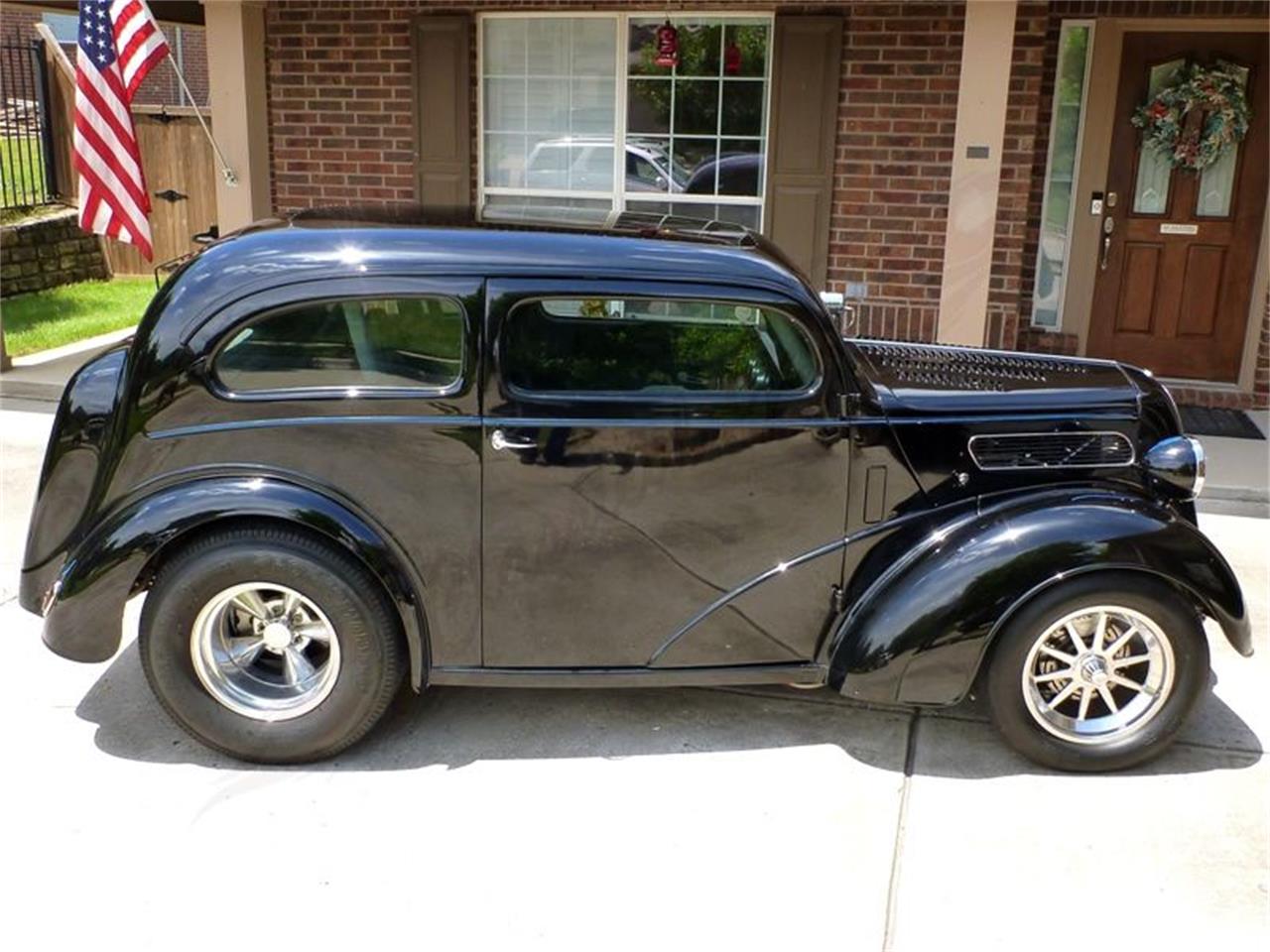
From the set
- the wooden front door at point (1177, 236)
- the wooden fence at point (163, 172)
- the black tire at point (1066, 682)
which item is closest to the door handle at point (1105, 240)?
the wooden front door at point (1177, 236)

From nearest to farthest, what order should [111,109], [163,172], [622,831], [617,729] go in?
[622,831], [617,729], [111,109], [163,172]

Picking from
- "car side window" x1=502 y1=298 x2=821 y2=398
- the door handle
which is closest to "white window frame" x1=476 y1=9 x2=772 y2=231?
the door handle

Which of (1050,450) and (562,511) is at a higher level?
(1050,450)

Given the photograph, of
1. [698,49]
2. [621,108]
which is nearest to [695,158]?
[621,108]

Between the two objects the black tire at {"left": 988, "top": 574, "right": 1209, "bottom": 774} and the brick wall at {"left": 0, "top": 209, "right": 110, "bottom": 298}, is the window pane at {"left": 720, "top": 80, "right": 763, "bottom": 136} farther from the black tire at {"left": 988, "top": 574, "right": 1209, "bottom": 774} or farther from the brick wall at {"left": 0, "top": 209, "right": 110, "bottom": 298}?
the brick wall at {"left": 0, "top": 209, "right": 110, "bottom": 298}

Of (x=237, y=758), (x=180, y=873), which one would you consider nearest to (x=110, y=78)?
(x=237, y=758)

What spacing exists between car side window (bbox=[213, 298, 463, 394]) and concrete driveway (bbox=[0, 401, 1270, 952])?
3.93ft

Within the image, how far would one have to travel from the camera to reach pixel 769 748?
12.5ft

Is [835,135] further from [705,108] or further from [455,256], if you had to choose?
[455,256]

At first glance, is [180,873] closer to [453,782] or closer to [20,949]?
[20,949]

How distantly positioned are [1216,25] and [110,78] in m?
6.97

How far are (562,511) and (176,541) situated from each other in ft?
3.88

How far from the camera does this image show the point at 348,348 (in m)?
3.54

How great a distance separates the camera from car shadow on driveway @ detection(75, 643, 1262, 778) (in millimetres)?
3754
